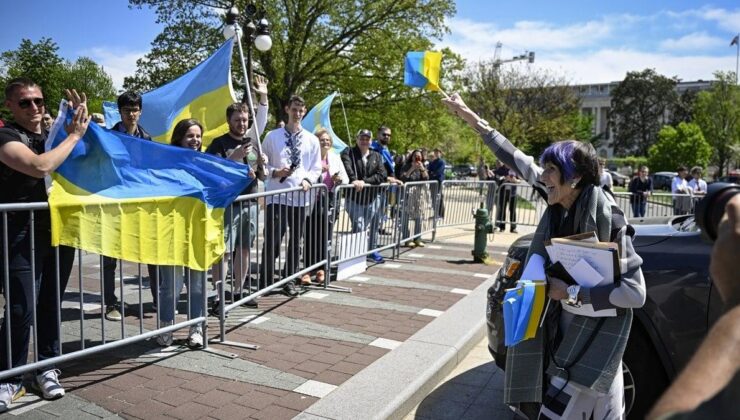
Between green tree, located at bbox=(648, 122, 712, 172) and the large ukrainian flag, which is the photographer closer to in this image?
the large ukrainian flag

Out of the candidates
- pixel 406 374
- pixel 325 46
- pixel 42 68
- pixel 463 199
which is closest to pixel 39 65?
pixel 42 68

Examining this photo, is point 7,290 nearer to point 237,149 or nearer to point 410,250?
point 237,149

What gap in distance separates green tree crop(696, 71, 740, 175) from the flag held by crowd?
58.3 metres

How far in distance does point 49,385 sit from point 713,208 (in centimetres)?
391

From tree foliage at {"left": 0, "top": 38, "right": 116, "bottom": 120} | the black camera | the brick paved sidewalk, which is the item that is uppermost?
tree foliage at {"left": 0, "top": 38, "right": 116, "bottom": 120}

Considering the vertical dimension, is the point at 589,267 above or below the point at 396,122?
below

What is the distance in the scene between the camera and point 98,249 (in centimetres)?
379

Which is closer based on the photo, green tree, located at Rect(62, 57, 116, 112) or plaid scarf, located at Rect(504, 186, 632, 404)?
plaid scarf, located at Rect(504, 186, 632, 404)

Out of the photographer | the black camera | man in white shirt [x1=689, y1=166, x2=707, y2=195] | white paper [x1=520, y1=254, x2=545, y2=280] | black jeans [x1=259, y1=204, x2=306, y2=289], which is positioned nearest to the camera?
the photographer

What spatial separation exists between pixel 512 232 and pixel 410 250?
4.99 metres

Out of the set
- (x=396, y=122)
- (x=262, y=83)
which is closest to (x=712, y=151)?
(x=396, y=122)

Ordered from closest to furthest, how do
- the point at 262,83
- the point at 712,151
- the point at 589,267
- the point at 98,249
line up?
1. the point at 589,267
2. the point at 98,249
3. the point at 262,83
4. the point at 712,151

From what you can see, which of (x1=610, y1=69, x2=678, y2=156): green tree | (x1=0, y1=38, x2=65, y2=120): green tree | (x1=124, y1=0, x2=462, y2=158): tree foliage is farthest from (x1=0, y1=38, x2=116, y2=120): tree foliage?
(x1=610, y1=69, x2=678, y2=156): green tree

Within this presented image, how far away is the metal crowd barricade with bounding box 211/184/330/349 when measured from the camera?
5.41 meters
